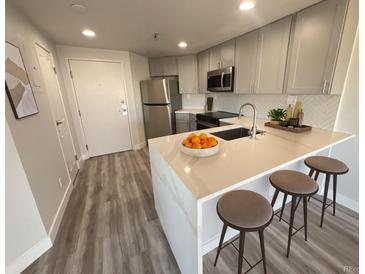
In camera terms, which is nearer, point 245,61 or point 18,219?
point 18,219

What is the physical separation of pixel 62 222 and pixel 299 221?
2.76 m

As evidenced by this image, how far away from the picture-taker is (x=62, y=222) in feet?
6.07

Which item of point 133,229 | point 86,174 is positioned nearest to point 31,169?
point 133,229

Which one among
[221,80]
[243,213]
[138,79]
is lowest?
[243,213]

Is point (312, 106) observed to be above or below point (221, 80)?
below

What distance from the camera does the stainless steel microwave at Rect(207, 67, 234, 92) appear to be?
279cm

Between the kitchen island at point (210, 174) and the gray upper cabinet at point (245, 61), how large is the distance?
1.15m

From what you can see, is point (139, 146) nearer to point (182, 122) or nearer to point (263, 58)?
point (182, 122)

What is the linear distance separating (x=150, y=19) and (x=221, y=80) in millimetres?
1590

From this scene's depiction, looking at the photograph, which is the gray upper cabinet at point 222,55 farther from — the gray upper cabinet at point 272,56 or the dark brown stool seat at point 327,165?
the dark brown stool seat at point 327,165

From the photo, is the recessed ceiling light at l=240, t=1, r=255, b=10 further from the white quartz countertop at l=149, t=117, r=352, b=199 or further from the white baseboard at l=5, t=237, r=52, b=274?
the white baseboard at l=5, t=237, r=52, b=274

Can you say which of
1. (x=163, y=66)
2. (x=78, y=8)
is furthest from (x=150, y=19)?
(x=163, y=66)

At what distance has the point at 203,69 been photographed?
356 cm
